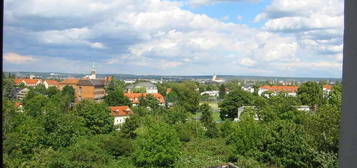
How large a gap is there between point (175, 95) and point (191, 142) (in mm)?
15959

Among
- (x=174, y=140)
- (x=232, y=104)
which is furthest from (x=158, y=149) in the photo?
(x=232, y=104)

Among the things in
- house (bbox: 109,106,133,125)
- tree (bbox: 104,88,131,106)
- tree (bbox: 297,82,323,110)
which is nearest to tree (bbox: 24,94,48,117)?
house (bbox: 109,106,133,125)

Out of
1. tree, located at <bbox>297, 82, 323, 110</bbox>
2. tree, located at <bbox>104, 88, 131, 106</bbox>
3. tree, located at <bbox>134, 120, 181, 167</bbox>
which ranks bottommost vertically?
tree, located at <bbox>134, 120, 181, 167</bbox>

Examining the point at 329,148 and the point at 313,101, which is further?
the point at 313,101

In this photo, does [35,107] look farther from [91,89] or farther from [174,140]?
[91,89]

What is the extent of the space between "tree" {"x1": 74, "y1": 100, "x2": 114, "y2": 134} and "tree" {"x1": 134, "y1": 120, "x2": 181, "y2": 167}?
4.69 metres

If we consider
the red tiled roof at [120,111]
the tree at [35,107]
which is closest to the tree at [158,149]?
the tree at [35,107]

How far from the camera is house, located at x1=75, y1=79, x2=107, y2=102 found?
3384 cm

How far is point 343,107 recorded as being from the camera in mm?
548

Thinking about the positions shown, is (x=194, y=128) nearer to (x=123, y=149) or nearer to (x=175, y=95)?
(x=123, y=149)

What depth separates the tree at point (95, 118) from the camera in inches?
605

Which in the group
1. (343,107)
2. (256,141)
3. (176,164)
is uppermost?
(343,107)

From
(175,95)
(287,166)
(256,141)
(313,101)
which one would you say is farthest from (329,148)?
(175,95)

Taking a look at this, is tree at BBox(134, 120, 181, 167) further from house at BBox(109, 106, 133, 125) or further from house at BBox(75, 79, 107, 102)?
house at BBox(75, 79, 107, 102)
